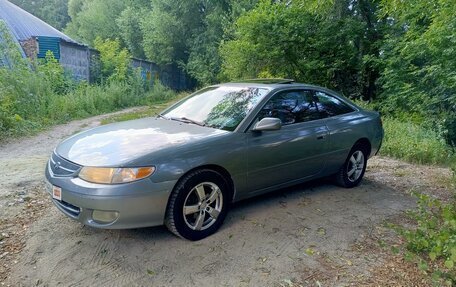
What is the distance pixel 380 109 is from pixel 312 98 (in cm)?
1035

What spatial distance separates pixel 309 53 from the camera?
14.2 metres

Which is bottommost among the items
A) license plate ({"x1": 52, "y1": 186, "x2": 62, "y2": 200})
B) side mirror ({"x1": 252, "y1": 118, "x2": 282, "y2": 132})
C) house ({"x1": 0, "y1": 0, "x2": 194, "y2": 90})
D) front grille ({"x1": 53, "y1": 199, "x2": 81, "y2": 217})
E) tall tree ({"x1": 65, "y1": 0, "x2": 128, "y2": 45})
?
front grille ({"x1": 53, "y1": 199, "x2": 81, "y2": 217})

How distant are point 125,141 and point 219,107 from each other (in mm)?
1214

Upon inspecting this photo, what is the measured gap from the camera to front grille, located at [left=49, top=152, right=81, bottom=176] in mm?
3268

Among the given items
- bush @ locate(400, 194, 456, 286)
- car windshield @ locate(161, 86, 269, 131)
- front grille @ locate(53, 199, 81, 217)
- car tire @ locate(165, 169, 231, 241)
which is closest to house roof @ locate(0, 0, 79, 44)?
car windshield @ locate(161, 86, 269, 131)

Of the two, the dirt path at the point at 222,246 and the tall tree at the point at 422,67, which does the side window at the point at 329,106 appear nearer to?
the dirt path at the point at 222,246

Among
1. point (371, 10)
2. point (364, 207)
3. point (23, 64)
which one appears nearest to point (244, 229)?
point (364, 207)

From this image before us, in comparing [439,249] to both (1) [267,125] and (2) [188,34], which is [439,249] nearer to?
(1) [267,125]

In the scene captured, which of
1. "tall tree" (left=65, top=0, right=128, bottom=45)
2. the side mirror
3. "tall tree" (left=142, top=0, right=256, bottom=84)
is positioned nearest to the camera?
the side mirror

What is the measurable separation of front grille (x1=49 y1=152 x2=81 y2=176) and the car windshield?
4.61ft

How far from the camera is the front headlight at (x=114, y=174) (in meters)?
3.10

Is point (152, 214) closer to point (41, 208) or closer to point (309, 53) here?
point (41, 208)

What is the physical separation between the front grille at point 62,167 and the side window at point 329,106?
309 centimetres

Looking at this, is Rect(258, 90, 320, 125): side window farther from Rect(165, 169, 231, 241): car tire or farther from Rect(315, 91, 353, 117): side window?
Rect(165, 169, 231, 241): car tire
